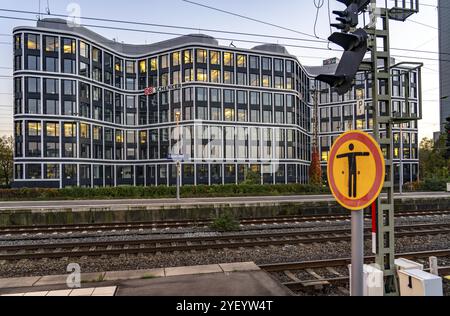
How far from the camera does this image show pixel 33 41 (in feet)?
154

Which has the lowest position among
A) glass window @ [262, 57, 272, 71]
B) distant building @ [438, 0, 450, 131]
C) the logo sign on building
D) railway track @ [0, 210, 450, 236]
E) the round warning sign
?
railway track @ [0, 210, 450, 236]

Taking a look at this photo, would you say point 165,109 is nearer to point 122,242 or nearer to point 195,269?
point 122,242

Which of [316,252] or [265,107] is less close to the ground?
[265,107]

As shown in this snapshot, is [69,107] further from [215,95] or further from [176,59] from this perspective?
[215,95]

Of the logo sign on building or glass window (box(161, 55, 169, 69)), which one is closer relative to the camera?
the logo sign on building

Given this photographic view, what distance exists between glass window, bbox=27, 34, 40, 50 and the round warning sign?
188 ft

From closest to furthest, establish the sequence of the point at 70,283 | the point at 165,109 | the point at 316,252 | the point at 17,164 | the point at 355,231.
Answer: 1. the point at 355,231
2. the point at 70,283
3. the point at 316,252
4. the point at 17,164
5. the point at 165,109

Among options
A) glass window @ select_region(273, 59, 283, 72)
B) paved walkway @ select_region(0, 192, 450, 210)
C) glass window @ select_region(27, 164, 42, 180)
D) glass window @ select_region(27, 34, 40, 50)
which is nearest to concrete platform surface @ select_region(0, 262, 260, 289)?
paved walkway @ select_region(0, 192, 450, 210)

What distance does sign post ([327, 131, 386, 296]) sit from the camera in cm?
270

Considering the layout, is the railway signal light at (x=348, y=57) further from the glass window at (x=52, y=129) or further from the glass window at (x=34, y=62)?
the glass window at (x=34, y=62)

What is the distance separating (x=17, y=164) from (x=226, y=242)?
4776cm

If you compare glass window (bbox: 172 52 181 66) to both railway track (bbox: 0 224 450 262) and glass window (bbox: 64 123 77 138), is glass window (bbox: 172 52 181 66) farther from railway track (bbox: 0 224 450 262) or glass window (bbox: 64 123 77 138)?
railway track (bbox: 0 224 450 262)

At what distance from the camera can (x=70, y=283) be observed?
5.79 m
